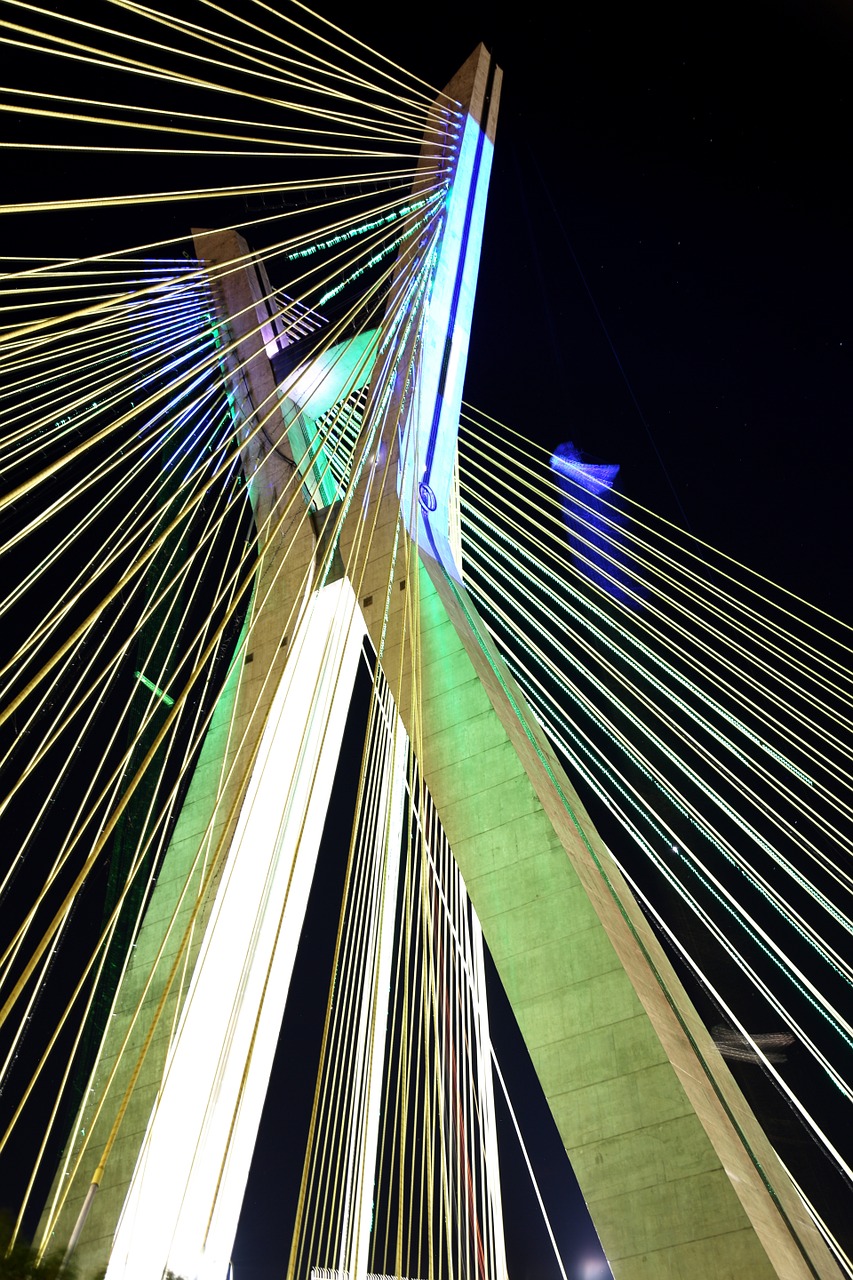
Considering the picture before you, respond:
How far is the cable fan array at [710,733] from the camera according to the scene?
7914mm

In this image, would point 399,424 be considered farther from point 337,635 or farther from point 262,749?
point 262,749

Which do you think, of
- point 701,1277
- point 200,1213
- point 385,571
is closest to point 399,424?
point 385,571

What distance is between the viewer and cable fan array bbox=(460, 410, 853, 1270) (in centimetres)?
791

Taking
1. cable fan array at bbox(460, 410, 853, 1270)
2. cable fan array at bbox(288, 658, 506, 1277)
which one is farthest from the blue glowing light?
cable fan array at bbox(288, 658, 506, 1277)

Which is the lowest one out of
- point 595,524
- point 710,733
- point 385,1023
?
point 385,1023

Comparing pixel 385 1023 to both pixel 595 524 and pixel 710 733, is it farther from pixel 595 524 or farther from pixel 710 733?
pixel 595 524

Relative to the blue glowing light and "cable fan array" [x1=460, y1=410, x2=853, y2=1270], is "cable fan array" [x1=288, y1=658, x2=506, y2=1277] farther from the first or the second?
the blue glowing light

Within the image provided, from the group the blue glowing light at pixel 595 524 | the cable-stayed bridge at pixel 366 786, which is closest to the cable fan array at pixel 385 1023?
the cable-stayed bridge at pixel 366 786

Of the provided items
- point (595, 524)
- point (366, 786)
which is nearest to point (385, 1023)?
point (366, 786)

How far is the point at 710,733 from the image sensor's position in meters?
9.19

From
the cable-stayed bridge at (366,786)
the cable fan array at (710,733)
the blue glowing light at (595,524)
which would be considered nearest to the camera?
the cable-stayed bridge at (366,786)

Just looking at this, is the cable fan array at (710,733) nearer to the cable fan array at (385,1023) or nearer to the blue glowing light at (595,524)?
the blue glowing light at (595,524)

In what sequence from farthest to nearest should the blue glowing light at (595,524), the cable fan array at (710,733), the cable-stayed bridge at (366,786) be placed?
the blue glowing light at (595,524) → the cable fan array at (710,733) → the cable-stayed bridge at (366,786)

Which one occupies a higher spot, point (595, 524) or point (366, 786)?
point (595, 524)
